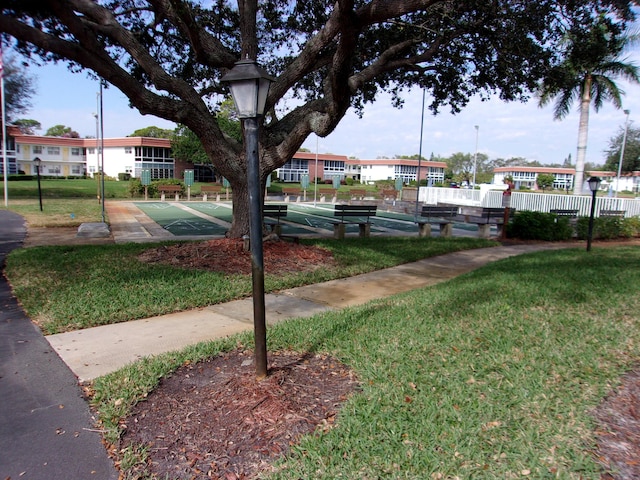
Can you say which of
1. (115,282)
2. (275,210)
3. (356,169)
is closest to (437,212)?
(275,210)

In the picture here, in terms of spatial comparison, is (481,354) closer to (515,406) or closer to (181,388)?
(515,406)

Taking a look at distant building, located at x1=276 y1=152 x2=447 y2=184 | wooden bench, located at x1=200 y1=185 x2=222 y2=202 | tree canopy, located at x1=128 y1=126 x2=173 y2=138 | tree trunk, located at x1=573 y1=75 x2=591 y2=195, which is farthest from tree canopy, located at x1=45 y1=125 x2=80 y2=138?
tree trunk, located at x1=573 y1=75 x2=591 y2=195

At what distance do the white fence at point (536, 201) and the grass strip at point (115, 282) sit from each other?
582 inches

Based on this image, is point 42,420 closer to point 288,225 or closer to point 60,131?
point 288,225

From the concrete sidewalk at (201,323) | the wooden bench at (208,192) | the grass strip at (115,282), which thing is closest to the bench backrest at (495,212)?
the grass strip at (115,282)

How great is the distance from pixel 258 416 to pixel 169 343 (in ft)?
6.61

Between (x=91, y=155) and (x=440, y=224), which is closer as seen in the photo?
(x=440, y=224)

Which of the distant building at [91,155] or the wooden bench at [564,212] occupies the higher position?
the distant building at [91,155]

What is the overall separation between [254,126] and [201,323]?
2.94 m

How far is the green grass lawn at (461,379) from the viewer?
2814 mm

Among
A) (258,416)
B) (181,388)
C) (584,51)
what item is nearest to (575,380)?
(258,416)

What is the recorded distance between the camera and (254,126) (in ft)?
12.3

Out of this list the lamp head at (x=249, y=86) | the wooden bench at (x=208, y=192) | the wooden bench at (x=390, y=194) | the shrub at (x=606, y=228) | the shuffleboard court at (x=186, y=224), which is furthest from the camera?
the wooden bench at (x=390, y=194)

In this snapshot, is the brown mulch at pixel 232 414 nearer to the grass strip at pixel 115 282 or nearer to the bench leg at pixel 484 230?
the grass strip at pixel 115 282
